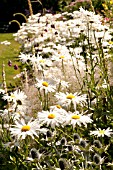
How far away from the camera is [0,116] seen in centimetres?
340

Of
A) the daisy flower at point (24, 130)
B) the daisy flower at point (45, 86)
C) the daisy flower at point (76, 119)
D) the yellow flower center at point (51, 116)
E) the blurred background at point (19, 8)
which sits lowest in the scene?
the daisy flower at point (24, 130)

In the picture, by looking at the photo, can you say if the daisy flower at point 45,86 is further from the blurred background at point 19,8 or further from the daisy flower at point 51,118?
the blurred background at point 19,8

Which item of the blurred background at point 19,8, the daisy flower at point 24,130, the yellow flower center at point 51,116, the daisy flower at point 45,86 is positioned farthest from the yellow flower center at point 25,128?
the blurred background at point 19,8

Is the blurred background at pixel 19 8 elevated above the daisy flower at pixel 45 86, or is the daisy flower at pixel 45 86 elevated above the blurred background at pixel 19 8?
the blurred background at pixel 19 8

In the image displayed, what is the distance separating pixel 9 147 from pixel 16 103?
12.5 inches

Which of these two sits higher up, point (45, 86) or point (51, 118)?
point (45, 86)

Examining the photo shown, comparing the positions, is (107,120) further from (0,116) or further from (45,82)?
(0,116)

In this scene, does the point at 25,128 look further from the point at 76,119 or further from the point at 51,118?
the point at 76,119

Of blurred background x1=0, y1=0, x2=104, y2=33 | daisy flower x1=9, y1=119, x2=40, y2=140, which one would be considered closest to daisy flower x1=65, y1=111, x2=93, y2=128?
daisy flower x1=9, y1=119, x2=40, y2=140

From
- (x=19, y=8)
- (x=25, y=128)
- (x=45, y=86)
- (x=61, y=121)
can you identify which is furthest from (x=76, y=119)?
(x=19, y=8)

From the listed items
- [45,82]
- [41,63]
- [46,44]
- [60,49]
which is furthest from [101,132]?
[46,44]

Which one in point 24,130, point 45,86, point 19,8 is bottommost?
point 24,130

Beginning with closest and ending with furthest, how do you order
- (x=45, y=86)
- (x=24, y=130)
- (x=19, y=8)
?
(x=24, y=130) < (x=45, y=86) < (x=19, y=8)

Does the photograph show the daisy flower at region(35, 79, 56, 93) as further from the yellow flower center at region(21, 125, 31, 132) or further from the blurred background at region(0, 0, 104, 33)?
the blurred background at region(0, 0, 104, 33)
